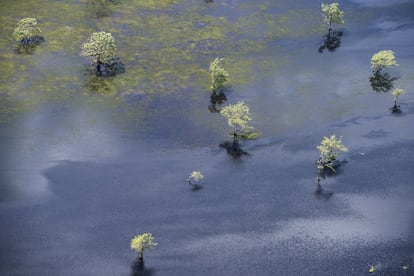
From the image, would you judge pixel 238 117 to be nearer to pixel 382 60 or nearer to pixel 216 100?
pixel 216 100

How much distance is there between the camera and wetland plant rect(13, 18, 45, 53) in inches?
3676

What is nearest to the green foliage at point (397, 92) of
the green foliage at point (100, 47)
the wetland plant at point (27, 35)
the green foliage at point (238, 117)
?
the green foliage at point (238, 117)

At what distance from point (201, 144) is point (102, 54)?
1023 inches

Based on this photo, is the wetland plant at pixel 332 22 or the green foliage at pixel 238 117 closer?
the green foliage at pixel 238 117

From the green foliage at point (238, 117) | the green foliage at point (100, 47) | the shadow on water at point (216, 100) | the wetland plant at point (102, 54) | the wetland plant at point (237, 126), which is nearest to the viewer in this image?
the wetland plant at point (237, 126)

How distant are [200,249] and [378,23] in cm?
6474

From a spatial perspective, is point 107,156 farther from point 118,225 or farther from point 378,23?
point 378,23

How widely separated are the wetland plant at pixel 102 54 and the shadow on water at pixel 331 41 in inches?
1406

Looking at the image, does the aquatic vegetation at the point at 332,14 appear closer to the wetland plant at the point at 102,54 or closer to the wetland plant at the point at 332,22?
the wetland plant at the point at 332,22

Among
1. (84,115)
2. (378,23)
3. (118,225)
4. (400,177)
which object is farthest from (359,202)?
(378,23)

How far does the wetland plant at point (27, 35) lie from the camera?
306 ft

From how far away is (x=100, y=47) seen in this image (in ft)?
287

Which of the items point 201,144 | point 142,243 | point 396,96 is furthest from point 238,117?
point 396,96

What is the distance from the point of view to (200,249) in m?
58.1
